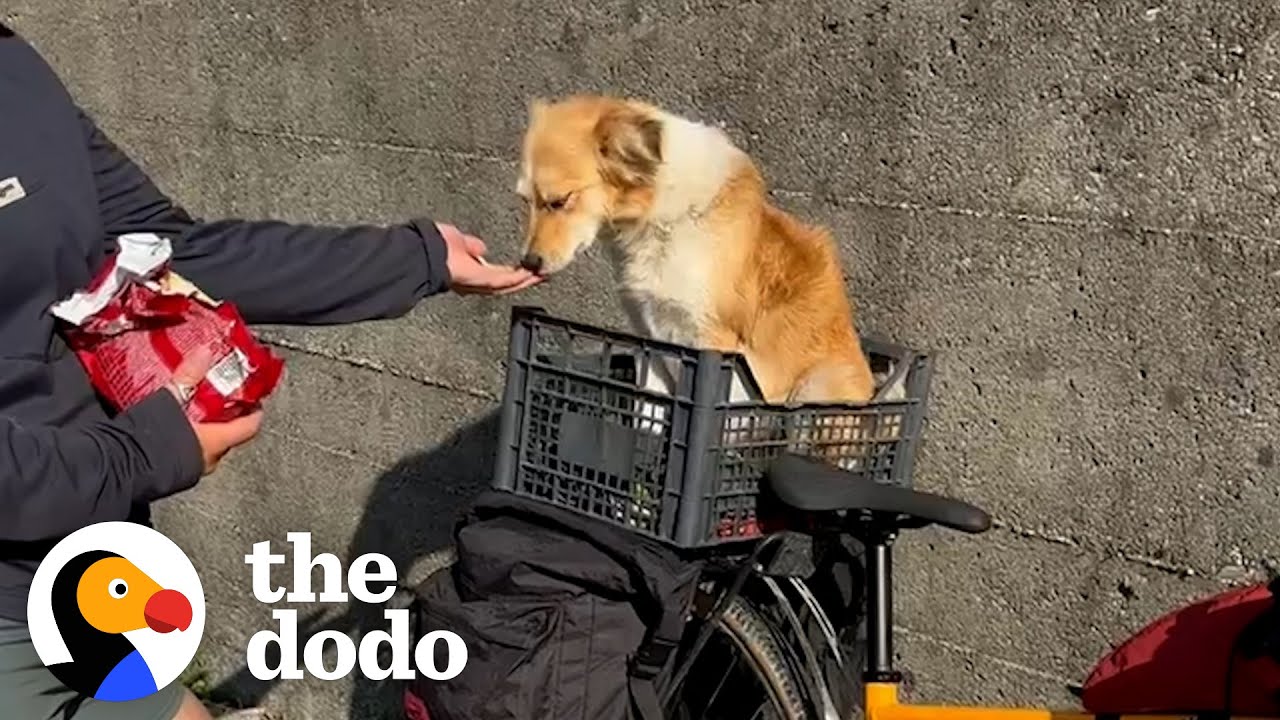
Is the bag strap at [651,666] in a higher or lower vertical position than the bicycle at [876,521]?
lower

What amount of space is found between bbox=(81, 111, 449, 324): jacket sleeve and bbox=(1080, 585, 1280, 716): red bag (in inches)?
48.9

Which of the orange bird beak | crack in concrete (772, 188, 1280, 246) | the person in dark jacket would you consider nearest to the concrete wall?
crack in concrete (772, 188, 1280, 246)

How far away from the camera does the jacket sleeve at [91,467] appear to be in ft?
6.41

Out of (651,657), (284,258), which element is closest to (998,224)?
(651,657)

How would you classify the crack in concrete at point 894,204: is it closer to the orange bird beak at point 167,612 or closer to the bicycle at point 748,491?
the bicycle at point 748,491

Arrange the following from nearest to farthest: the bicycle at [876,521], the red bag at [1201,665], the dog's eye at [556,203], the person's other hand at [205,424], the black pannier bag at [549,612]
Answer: the red bag at [1201,665] < the person's other hand at [205,424] < the bicycle at [876,521] < the black pannier bag at [549,612] < the dog's eye at [556,203]

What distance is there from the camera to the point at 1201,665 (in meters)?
1.97

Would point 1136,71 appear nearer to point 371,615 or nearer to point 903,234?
point 903,234

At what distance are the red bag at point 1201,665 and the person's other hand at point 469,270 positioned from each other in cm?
119

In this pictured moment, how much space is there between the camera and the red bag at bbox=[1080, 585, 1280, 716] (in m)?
1.85

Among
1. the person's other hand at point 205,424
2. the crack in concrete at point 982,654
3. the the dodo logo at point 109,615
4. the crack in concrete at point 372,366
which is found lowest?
the crack in concrete at point 982,654

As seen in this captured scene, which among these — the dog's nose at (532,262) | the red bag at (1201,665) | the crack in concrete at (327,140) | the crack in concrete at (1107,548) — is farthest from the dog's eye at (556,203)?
the red bag at (1201,665)

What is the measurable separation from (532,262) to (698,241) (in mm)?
335

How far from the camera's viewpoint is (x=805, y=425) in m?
2.49
